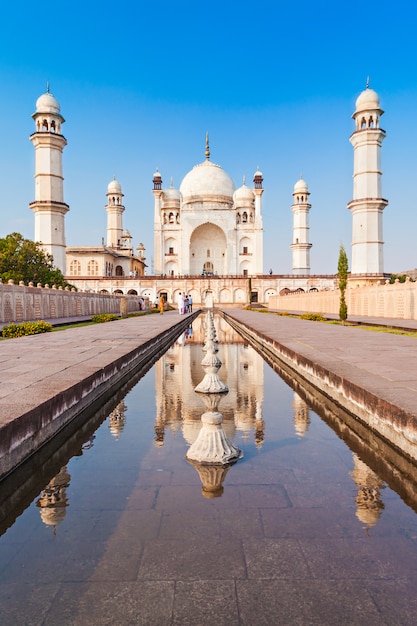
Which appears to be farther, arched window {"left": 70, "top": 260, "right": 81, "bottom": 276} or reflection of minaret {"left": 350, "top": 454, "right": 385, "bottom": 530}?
arched window {"left": 70, "top": 260, "right": 81, "bottom": 276}

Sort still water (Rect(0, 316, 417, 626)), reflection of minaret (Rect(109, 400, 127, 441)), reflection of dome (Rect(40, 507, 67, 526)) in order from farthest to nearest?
reflection of minaret (Rect(109, 400, 127, 441)), reflection of dome (Rect(40, 507, 67, 526)), still water (Rect(0, 316, 417, 626))

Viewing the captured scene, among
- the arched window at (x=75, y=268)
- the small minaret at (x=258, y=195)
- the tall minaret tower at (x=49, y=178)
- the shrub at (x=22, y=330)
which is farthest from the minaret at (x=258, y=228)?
the shrub at (x=22, y=330)

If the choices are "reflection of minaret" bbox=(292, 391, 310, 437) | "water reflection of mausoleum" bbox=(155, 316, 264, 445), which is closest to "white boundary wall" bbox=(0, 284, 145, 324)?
"water reflection of mausoleum" bbox=(155, 316, 264, 445)

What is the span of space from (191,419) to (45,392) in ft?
4.47

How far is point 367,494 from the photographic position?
2.91m

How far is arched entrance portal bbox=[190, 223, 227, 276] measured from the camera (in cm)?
6600

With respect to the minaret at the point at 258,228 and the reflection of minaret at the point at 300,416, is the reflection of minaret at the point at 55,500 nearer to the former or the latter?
the reflection of minaret at the point at 300,416

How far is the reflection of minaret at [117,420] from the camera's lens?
172 inches

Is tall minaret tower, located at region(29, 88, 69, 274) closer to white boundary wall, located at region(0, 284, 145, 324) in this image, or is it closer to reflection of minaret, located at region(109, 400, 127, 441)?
white boundary wall, located at region(0, 284, 145, 324)

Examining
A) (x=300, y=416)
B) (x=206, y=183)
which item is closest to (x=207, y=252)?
(x=206, y=183)

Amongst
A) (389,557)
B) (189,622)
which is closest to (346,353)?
(389,557)

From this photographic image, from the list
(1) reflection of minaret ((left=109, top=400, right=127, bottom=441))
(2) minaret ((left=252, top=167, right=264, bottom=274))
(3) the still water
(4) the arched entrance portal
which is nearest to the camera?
(3) the still water

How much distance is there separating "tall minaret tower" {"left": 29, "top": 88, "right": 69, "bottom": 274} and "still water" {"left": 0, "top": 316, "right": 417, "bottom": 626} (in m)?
40.7

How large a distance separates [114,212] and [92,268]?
1054cm
